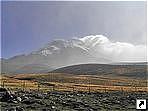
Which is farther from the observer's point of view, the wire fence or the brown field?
the brown field

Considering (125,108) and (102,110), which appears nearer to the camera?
(102,110)

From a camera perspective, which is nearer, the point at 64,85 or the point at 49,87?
the point at 49,87

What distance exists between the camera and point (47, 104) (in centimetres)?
3984

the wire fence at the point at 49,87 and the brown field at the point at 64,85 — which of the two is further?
the brown field at the point at 64,85

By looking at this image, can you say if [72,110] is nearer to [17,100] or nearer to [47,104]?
[47,104]

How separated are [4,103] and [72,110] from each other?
7818mm

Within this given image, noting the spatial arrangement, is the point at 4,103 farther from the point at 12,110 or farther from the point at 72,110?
the point at 72,110

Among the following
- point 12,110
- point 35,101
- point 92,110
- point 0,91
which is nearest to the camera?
point 12,110

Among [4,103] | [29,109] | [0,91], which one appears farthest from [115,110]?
[0,91]

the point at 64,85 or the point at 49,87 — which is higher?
the point at 64,85

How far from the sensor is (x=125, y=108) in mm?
42844

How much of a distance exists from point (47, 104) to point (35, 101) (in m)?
1.90

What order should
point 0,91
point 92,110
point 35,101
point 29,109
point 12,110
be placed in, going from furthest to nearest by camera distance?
point 0,91
point 35,101
point 92,110
point 29,109
point 12,110

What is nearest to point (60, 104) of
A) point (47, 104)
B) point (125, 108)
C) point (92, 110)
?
point (47, 104)
